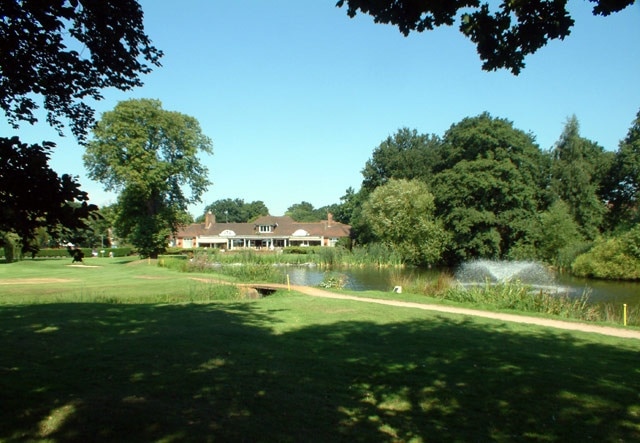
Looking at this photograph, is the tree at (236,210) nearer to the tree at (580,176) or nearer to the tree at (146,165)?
the tree at (146,165)

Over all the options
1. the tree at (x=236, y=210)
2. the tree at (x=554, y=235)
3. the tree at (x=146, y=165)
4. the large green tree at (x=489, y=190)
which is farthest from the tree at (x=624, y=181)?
the tree at (x=236, y=210)

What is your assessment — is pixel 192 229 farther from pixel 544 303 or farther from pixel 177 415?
pixel 177 415

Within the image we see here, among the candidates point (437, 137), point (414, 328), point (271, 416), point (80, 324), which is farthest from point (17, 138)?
point (437, 137)

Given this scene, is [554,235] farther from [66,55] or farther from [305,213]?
[305,213]

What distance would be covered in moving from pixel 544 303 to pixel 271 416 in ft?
44.4

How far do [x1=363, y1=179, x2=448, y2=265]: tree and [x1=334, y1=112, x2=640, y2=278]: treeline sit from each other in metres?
0.10

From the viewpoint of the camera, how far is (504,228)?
43.7 meters

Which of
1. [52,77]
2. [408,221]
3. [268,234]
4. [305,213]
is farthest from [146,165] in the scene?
[305,213]

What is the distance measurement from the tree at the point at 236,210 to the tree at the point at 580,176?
93.2 meters

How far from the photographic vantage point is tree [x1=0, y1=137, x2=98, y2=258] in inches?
161

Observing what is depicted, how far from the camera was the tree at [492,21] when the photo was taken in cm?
529

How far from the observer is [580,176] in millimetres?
47969

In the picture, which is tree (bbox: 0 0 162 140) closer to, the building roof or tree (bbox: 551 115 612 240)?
tree (bbox: 551 115 612 240)

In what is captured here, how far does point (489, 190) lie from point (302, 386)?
3964cm
